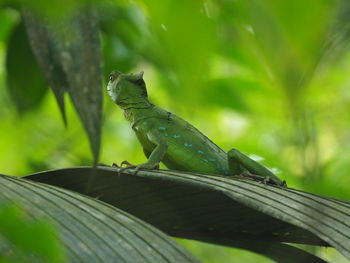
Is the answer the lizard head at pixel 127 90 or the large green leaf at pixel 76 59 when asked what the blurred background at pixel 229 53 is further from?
the lizard head at pixel 127 90

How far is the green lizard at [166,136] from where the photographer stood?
8.96 feet

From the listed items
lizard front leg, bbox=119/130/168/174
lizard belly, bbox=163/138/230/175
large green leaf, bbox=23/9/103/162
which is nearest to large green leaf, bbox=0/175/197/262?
large green leaf, bbox=23/9/103/162

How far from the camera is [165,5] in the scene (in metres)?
0.56

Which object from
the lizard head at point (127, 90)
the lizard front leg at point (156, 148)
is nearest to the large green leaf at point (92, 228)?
the lizard front leg at point (156, 148)

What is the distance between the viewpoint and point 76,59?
0.80m

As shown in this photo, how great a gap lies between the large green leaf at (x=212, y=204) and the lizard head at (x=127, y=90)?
1.68m

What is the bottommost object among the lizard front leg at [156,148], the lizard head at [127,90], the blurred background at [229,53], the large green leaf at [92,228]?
the large green leaf at [92,228]

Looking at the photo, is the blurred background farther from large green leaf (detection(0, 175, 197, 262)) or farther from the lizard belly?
the lizard belly

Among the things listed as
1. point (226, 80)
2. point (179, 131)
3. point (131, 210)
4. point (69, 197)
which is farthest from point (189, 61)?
point (179, 131)

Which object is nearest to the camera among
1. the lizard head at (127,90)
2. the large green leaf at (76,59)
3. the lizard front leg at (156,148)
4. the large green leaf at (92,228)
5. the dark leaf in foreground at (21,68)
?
the large green leaf at (76,59)

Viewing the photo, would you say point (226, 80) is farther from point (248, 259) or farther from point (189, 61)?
point (248, 259)

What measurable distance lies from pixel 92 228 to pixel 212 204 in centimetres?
41

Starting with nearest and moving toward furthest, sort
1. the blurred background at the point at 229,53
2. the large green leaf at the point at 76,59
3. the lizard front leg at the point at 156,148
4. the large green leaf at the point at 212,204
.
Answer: the blurred background at the point at 229,53 < the large green leaf at the point at 76,59 < the large green leaf at the point at 212,204 < the lizard front leg at the point at 156,148

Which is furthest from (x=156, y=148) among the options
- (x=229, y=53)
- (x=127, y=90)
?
(x=229, y=53)
